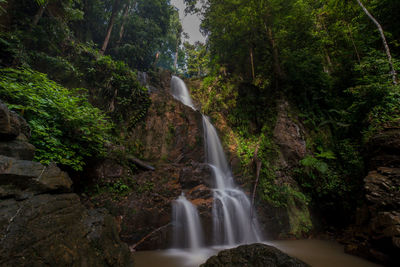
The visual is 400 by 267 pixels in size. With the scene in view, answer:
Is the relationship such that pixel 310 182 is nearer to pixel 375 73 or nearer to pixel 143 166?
pixel 375 73

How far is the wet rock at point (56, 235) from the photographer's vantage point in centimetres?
161

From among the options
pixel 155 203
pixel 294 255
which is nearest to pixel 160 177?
pixel 155 203

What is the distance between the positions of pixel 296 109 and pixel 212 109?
4.73m

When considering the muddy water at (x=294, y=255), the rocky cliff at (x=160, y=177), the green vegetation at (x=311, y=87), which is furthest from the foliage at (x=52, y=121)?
the green vegetation at (x=311, y=87)

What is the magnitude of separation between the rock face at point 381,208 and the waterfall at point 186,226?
3948mm

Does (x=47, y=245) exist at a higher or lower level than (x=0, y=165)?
lower

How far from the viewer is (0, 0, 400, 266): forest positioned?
8.07 ft

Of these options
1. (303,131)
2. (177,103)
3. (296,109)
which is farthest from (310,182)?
(177,103)

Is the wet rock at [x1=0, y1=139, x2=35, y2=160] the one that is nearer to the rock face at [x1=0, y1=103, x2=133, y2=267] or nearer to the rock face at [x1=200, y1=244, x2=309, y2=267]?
the rock face at [x1=0, y1=103, x2=133, y2=267]

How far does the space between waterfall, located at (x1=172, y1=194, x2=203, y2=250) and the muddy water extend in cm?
27

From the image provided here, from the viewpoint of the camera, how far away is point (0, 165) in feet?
6.46

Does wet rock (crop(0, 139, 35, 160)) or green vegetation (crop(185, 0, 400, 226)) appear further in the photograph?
green vegetation (crop(185, 0, 400, 226))

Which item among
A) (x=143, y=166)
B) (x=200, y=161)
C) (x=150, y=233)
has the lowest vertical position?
(x=150, y=233)

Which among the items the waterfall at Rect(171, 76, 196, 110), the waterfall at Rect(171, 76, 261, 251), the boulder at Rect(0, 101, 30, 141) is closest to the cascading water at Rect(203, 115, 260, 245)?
the waterfall at Rect(171, 76, 261, 251)
